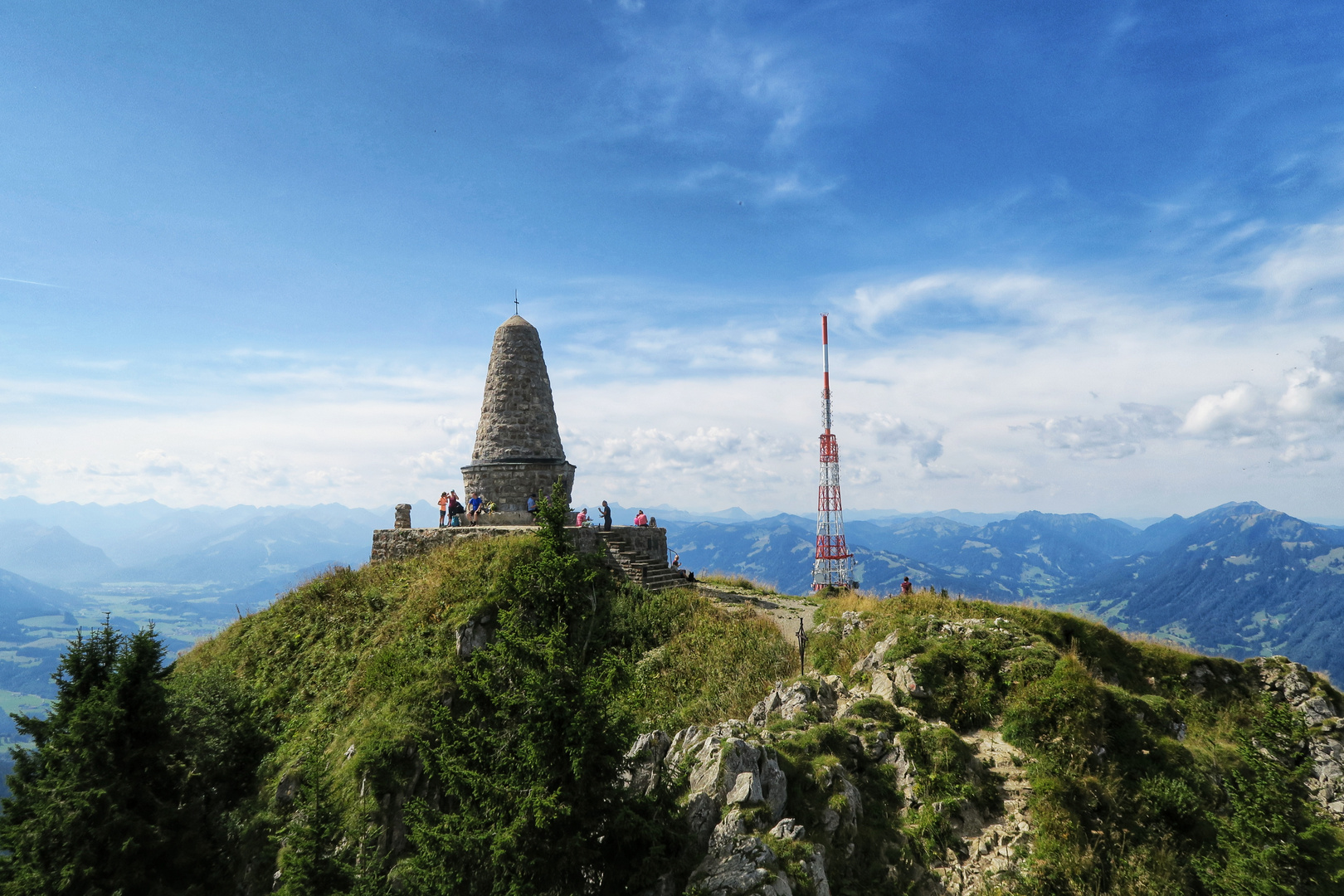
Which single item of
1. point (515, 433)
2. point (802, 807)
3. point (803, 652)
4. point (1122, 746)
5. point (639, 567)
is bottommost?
point (802, 807)

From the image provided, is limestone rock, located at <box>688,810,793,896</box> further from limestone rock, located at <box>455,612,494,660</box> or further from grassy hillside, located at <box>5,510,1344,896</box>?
limestone rock, located at <box>455,612,494,660</box>

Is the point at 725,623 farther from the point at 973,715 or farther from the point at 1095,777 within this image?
the point at 1095,777

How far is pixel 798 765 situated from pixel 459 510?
1834cm

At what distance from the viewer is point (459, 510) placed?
25.0 metres

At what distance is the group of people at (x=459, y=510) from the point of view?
24531mm

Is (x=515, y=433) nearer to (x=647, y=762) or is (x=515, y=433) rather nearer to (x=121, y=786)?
(x=121, y=786)

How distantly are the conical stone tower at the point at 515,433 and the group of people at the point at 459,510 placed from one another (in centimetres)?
47

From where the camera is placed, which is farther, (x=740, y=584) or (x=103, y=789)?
(x=740, y=584)

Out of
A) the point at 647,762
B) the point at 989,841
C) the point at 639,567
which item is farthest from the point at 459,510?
the point at 989,841

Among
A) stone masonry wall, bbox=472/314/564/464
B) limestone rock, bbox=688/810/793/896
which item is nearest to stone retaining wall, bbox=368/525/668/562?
stone masonry wall, bbox=472/314/564/464

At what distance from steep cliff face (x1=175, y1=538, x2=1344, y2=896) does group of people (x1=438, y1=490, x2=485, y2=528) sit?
24.9ft

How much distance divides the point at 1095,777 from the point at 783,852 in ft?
18.0

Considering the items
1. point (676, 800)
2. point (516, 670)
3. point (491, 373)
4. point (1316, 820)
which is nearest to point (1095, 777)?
point (1316, 820)

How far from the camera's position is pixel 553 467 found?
1017 inches
